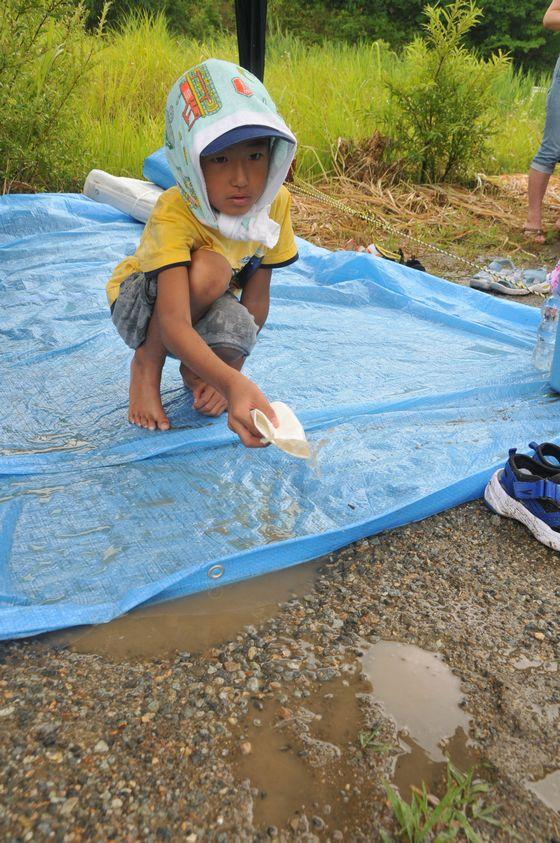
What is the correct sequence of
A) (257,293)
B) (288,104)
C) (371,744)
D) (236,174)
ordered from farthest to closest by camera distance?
1. (288,104)
2. (257,293)
3. (236,174)
4. (371,744)

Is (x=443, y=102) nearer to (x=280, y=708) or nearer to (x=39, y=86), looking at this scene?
(x=39, y=86)

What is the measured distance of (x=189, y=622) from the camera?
132cm

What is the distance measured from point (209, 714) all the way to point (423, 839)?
352mm

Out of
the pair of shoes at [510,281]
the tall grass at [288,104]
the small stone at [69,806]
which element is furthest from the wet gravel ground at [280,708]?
the tall grass at [288,104]

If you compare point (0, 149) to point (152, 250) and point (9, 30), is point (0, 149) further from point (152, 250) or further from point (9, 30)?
point (152, 250)

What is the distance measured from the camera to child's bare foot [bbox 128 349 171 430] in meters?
1.87

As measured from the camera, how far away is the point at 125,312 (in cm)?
188

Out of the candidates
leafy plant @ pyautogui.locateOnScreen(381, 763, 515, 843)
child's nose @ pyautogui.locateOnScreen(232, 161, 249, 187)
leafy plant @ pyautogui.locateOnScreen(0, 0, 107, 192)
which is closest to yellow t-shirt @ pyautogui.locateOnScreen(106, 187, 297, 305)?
child's nose @ pyautogui.locateOnScreen(232, 161, 249, 187)

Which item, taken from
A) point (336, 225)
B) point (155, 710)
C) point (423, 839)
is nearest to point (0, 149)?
point (336, 225)

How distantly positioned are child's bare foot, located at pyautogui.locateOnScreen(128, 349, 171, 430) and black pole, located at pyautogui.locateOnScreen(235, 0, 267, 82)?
9.03ft

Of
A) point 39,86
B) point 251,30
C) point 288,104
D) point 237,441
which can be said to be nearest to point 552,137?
point 251,30

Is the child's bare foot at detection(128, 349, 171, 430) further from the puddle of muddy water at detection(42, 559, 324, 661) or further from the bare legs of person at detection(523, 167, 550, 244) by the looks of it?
the bare legs of person at detection(523, 167, 550, 244)

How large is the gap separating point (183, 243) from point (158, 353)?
30cm

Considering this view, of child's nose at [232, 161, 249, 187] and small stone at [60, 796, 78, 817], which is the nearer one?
small stone at [60, 796, 78, 817]
